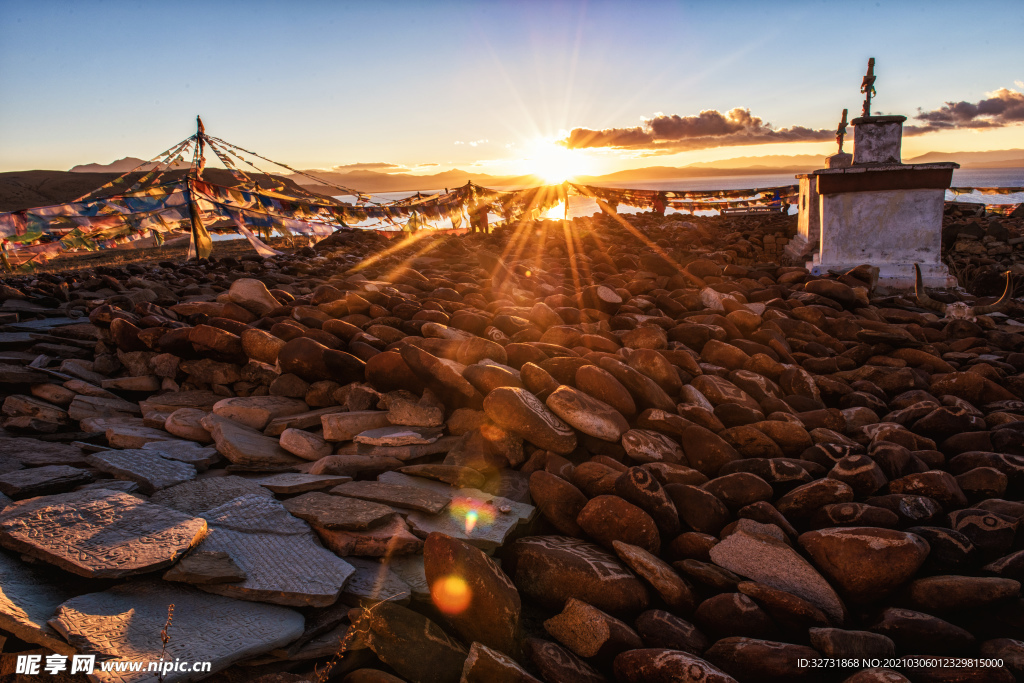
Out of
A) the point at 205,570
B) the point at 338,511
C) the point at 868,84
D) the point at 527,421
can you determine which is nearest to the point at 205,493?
the point at 338,511

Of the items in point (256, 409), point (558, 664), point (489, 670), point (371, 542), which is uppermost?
point (256, 409)

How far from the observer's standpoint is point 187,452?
2783mm

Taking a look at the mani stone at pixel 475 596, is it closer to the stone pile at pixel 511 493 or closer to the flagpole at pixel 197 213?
the stone pile at pixel 511 493

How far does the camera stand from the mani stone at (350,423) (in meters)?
3.01

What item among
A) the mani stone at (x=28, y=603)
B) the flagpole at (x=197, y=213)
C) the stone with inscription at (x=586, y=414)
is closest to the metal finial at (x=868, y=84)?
the stone with inscription at (x=586, y=414)

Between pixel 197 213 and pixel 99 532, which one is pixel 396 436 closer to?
pixel 99 532

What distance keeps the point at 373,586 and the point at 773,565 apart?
1400 millimetres

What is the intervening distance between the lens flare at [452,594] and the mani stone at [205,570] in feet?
1.95

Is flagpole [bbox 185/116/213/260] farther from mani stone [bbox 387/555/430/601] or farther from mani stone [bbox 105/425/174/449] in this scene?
mani stone [bbox 387/555/430/601]

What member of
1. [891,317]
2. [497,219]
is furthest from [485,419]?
[497,219]

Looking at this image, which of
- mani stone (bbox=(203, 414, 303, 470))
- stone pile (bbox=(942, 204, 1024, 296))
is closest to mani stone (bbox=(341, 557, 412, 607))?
mani stone (bbox=(203, 414, 303, 470))

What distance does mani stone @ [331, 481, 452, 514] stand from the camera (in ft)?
7.73

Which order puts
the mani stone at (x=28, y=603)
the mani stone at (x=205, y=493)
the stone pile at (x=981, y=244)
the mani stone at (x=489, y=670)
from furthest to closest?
1. the stone pile at (x=981, y=244)
2. the mani stone at (x=205, y=493)
3. the mani stone at (x=489, y=670)
4. the mani stone at (x=28, y=603)

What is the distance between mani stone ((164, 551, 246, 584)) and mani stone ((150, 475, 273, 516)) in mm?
410
